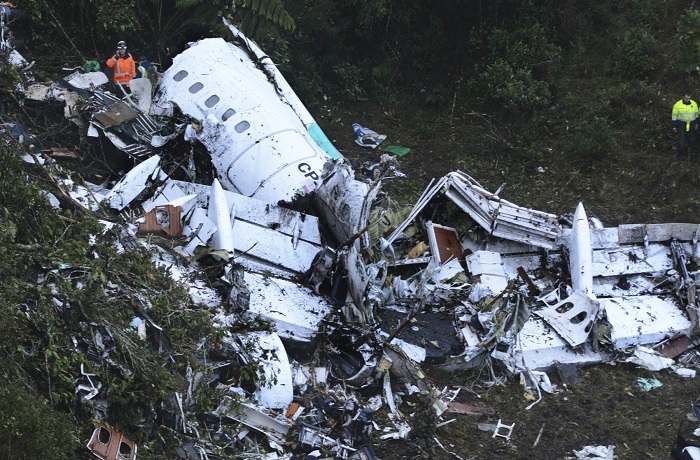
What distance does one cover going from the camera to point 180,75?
14.1 metres

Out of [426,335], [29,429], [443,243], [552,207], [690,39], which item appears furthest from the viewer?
[690,39]

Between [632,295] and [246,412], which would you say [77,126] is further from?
[632,295]

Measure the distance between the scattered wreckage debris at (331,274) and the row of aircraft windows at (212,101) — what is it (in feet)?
0.06

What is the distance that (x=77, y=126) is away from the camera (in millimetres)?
13742

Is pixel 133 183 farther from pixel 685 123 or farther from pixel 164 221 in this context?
pixel 685 123

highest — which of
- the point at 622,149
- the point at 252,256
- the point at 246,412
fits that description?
the point at 622,149

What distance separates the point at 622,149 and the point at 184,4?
8.60m

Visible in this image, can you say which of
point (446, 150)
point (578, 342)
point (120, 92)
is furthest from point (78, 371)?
point (446, 150)

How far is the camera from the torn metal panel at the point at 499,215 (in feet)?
39.7

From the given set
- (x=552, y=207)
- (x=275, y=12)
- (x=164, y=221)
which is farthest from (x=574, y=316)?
(x=275, y=12)

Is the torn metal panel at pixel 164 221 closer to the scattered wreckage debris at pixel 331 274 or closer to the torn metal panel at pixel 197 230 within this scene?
the scattered wreckage debris at pixel 331 274

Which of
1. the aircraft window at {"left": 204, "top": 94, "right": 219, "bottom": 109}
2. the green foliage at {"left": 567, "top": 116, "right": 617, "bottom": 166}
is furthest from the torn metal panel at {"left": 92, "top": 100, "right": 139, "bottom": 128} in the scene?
the green foliage at {"left": 567, "top": 116, "right": 617, "bottom": 166}

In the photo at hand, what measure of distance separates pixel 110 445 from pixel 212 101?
23.2 feet

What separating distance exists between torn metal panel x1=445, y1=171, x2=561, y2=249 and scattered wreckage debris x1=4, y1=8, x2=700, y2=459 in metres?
0.02
